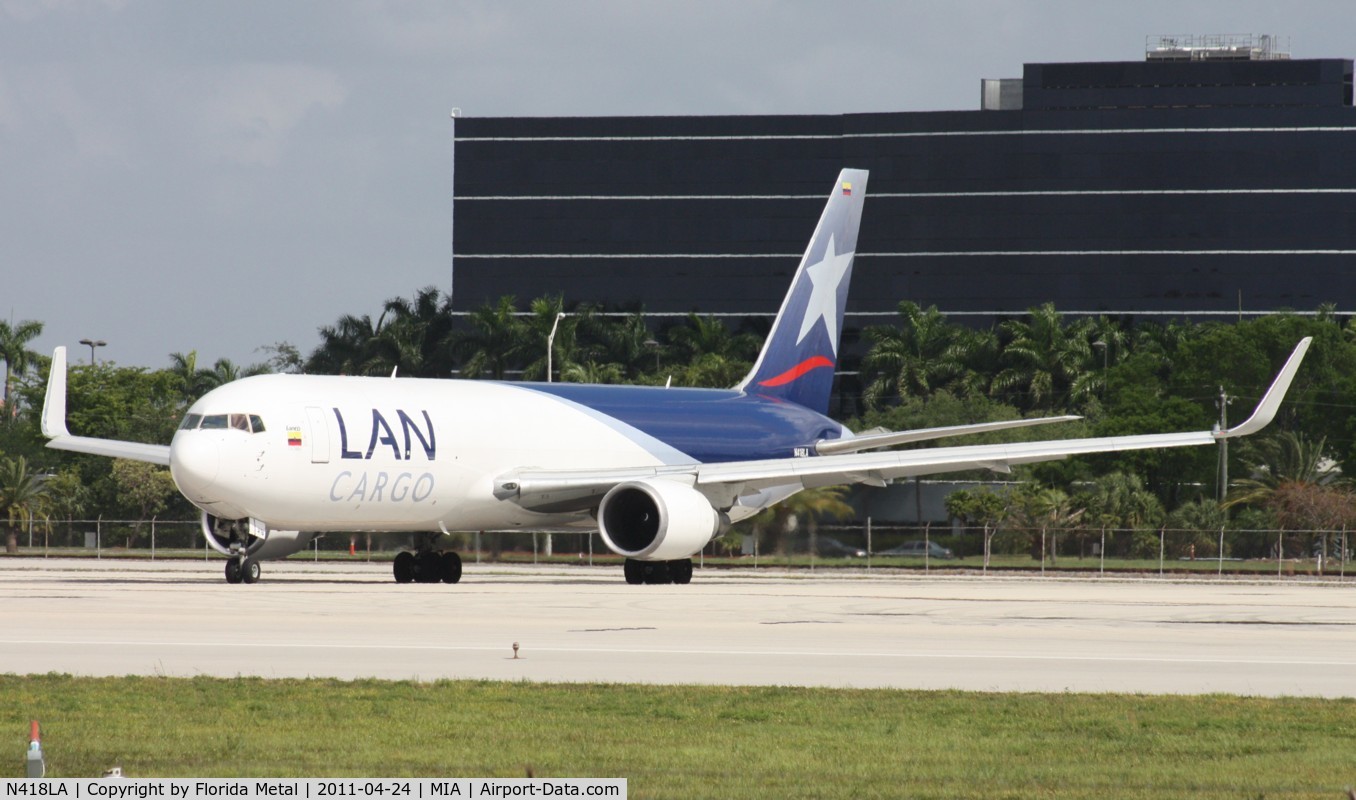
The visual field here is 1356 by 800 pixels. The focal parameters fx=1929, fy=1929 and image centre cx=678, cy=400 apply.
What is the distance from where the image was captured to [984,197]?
11388 centimetres

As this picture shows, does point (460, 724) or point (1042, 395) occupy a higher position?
point (1042, 395)

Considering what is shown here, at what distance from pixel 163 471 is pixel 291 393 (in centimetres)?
4886

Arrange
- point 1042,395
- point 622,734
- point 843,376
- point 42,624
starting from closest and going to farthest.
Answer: point 622,734 → point 42,624 → point 1042,395 → point 843,376

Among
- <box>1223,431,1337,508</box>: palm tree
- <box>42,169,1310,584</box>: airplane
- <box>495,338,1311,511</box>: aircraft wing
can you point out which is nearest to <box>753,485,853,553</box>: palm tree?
<box>42,169,1310,584</box>: airplane

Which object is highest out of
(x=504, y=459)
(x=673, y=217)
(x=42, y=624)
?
(x=673, y=217)

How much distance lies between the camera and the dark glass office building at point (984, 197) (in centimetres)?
11106

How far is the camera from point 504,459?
3712 cm

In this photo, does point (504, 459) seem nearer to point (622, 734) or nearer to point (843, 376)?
point (622, 734)

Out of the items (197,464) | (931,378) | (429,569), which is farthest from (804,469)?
(931,378)

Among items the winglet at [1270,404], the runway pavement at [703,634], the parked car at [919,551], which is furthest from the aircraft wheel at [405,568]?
the parked car at [919,551]

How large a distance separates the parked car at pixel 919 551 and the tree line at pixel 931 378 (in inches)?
227

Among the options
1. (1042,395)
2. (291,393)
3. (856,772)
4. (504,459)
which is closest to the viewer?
(856,772)

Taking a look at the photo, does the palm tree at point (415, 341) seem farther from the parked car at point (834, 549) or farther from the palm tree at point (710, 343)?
the parked car at point (834, 549)

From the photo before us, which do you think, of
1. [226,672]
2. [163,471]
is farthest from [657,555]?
[163,471]
